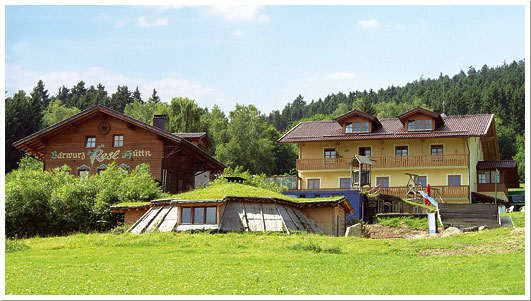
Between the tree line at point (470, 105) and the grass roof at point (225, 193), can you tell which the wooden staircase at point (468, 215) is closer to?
the grass roof at point (225, 193)

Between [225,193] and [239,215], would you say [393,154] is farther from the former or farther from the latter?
[239,215]

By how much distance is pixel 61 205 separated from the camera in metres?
33.0

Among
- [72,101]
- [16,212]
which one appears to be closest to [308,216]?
[16,212]

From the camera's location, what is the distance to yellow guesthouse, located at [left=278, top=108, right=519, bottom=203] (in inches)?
1855

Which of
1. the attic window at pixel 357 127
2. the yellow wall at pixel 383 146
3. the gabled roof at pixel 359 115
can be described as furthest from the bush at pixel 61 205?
the attic window at pixel 357 127

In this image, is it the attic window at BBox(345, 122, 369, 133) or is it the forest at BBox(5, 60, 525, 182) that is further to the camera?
the forest at BBox(5, 60, 525, 182)

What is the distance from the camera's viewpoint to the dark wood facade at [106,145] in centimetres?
4162

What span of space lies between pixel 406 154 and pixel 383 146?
1.85 meters

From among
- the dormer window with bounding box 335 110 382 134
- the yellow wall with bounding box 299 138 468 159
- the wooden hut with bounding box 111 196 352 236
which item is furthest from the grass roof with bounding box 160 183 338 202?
the dormer window with bounding box 335 110 382 134

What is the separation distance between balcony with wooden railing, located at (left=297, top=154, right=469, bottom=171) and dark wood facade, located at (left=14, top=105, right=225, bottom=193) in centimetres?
1010

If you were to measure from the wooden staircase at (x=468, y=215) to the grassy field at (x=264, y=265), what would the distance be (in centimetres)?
594

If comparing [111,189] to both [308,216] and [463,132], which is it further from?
[463,132]

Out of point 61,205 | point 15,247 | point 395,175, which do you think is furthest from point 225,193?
point 395,175

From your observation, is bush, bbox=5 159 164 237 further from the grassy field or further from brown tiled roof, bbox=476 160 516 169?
brown tiled roof, bbox=476 160 516 169
